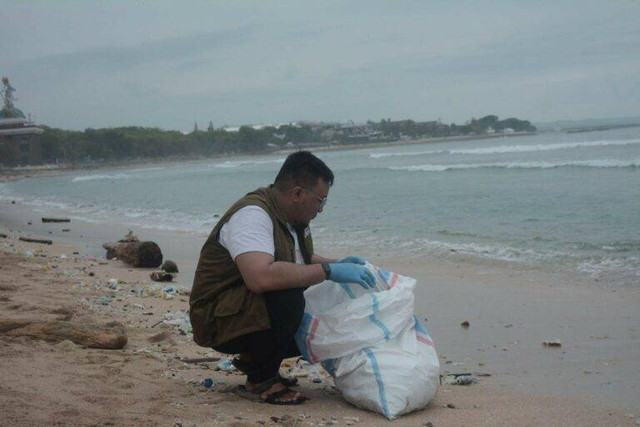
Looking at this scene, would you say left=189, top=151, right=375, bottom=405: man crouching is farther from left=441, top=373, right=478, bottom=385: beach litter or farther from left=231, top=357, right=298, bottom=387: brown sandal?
left=441, top=373, right=478, bottom=385: beach litter

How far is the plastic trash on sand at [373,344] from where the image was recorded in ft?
10.8

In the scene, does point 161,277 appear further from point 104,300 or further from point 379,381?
point 379,381

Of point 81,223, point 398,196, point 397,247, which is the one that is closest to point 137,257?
point 397,247

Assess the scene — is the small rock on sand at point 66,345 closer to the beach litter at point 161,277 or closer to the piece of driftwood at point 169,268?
the beach litter at point 161,277

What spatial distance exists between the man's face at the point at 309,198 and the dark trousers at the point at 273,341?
38 cm

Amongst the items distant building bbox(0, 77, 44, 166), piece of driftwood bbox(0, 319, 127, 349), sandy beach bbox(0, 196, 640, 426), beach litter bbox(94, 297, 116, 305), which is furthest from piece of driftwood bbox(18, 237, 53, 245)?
distant building bbox(0, 77, 44, 166)

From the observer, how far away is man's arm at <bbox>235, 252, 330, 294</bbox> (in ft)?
10.4

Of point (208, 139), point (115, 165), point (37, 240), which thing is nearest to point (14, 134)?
point (115, 165)

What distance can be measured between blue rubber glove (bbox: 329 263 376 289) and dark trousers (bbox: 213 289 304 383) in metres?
0.18

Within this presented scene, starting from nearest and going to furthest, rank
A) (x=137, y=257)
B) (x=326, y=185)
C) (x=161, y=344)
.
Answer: (x=326, y=185) < (x=161, y=344) < (x=137, y=257)

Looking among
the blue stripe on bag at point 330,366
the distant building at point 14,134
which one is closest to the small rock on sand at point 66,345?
the blue stripe on bag at point 330,366

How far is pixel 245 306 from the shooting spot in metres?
3.36

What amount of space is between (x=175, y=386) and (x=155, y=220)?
1418 centimetres

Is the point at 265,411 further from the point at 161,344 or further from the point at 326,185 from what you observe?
the point at 161,344
